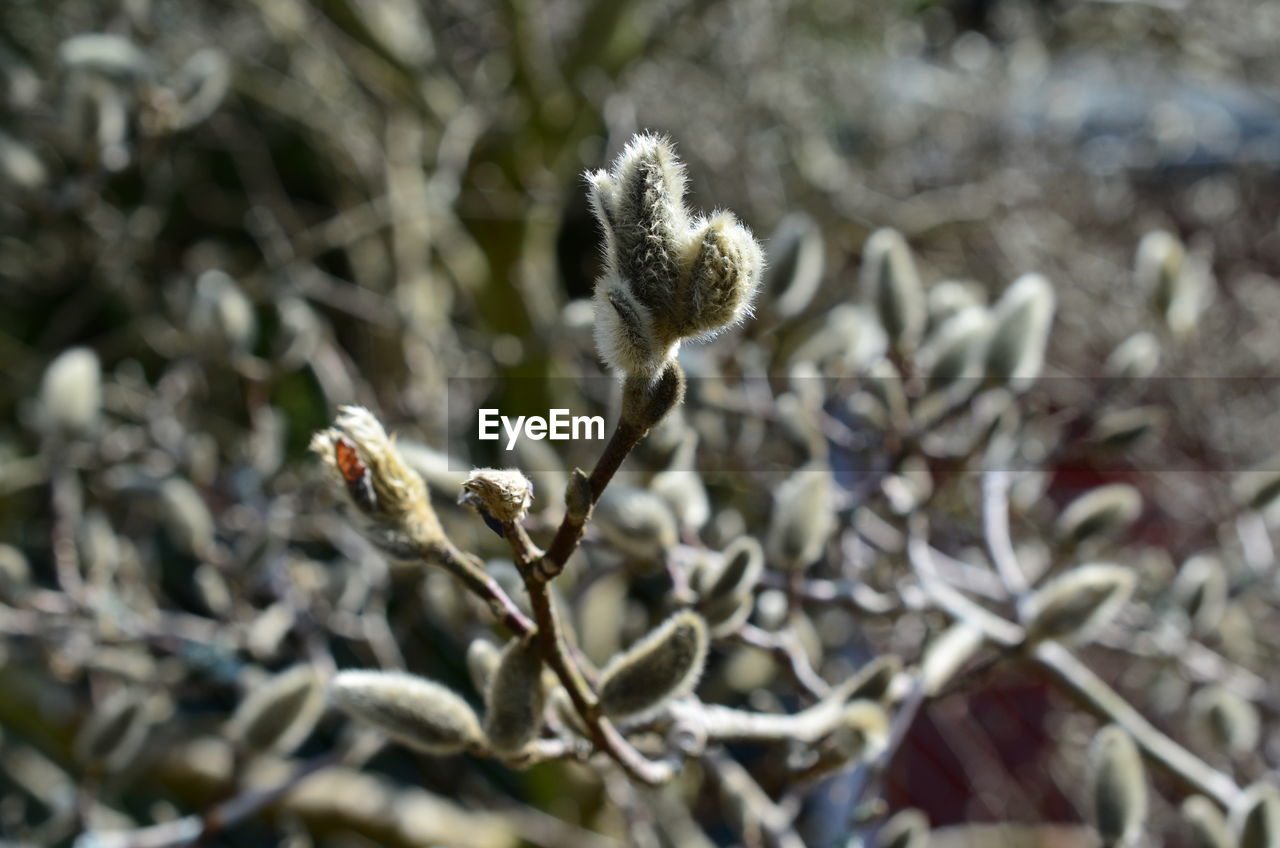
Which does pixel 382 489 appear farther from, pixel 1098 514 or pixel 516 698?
pixel 1098 514

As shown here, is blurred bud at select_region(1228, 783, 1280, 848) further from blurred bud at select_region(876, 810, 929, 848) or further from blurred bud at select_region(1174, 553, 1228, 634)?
blurred bud at select_region(1174, 553, 1228, 634)

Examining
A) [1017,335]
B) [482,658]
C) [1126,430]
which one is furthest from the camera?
[1126,430]

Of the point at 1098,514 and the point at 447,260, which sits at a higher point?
the point at 447,260

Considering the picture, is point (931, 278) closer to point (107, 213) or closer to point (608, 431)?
point (608, 431)

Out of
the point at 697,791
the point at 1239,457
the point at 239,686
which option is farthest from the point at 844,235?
the point at 239,686

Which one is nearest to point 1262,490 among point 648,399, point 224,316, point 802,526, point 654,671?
point 802,526

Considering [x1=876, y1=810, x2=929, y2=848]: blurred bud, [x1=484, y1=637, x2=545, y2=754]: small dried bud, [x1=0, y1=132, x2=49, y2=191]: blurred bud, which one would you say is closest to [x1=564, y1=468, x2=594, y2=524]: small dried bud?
[x1=484, y1=637, x2=545, y2=754]: small dried bud

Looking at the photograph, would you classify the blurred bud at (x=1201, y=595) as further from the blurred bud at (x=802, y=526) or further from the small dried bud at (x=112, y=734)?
the small dried bud at (x=112, y=734)
